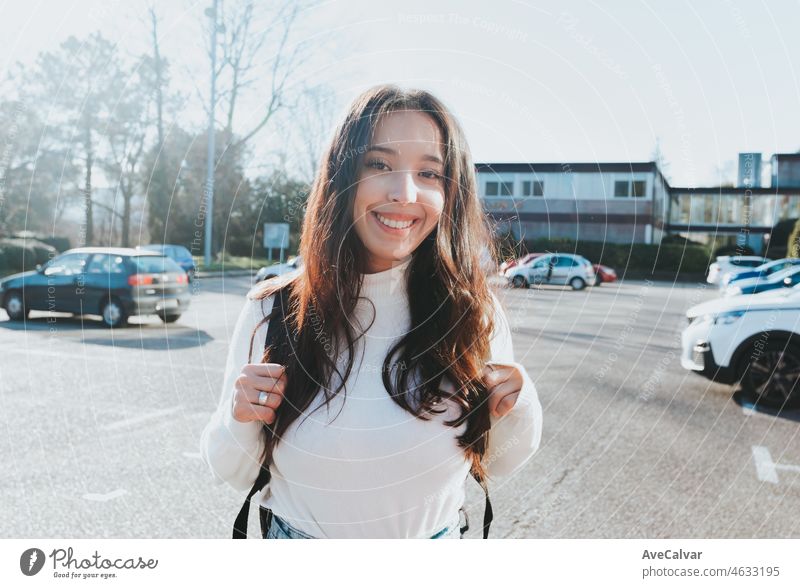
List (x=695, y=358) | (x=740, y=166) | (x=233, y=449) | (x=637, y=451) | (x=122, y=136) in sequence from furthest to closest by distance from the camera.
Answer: (x=695, y=358)
(x=637, y=451)
(x=122, y=136)
(x=740, y=166)
(x=233, y=449)

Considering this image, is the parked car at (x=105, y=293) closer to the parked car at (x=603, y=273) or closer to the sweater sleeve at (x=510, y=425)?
the parked car at (x=603, y=273)

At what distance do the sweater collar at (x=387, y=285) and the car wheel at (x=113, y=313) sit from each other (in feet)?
17.3

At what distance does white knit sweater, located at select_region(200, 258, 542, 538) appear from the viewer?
1293 millimetres

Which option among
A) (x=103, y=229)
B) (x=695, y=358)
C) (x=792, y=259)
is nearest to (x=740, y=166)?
(x=792, y=259)

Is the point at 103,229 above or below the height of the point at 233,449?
above

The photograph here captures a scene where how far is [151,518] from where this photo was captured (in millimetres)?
2736

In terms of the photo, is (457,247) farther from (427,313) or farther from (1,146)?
(1,146)

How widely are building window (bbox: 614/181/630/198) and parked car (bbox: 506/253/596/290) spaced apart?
8.9 inches

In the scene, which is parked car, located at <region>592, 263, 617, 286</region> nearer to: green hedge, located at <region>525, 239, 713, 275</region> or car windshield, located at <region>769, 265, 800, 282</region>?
green hedge, located at <region>525, 239, 713, 275</region>

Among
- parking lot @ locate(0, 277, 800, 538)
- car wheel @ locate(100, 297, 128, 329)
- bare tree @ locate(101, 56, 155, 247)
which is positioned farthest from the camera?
car wheel @ locate(100, 297, 128, 329)

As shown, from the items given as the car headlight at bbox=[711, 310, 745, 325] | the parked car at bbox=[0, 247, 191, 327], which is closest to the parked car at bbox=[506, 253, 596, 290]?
the car headlight at bbox=[711, 310, 745, 325]

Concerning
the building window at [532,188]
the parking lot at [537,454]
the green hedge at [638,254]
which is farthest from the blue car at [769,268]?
the building window at [532,188]

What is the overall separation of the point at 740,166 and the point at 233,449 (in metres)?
1.50
